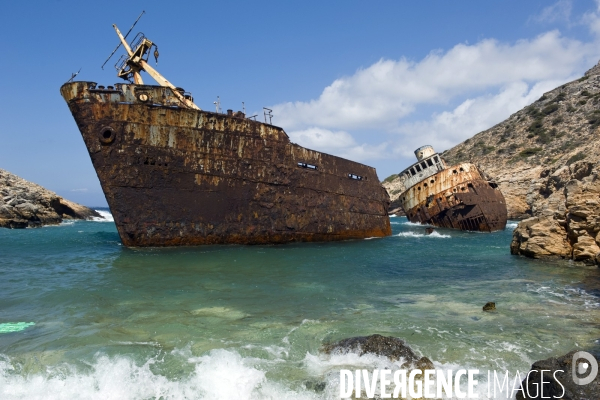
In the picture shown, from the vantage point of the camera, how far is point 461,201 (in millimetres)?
22562

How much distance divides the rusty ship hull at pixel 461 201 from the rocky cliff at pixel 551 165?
2.77 meters

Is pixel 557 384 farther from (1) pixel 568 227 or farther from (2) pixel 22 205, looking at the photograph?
(2) pixel 22 205

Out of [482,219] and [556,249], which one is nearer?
[556,249]

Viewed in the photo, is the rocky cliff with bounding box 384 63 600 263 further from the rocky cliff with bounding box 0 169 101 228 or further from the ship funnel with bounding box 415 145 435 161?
the rocky cliff with bounding box 0 169 101 228

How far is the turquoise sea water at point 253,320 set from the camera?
386 cm

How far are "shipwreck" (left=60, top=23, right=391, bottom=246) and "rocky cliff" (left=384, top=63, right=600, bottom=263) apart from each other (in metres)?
7.44

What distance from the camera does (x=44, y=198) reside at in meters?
29.6

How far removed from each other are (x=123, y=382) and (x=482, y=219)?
2227 centimetres

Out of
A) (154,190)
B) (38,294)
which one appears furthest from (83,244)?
(38,294)

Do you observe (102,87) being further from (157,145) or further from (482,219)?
(482,219)

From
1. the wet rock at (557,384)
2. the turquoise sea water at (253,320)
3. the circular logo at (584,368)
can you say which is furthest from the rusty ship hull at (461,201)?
the wet rock at (557,384)

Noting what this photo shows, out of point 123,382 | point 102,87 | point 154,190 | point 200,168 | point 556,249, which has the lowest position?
point 123,382

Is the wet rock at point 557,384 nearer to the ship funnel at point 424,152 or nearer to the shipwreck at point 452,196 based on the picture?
the shipwreck at point 452,196

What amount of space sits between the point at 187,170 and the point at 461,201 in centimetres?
1677
